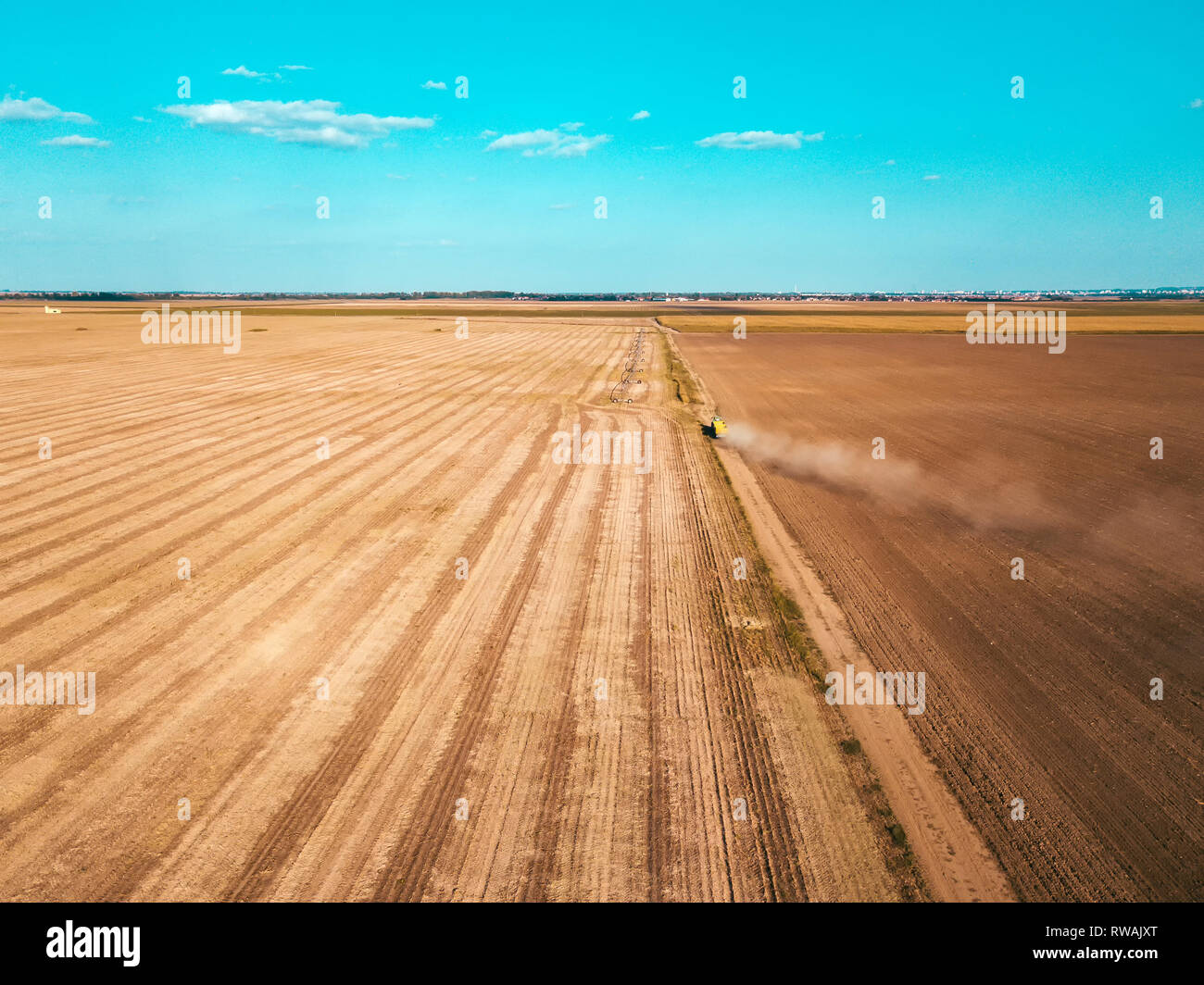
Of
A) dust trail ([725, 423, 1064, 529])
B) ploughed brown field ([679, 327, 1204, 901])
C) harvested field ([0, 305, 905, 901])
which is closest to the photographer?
harvested field ([0, 305, 905, 901])

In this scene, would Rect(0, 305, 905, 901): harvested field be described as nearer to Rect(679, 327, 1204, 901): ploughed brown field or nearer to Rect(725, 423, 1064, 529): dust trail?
Rect(679, 327, 1204, 901): ploughed brown field

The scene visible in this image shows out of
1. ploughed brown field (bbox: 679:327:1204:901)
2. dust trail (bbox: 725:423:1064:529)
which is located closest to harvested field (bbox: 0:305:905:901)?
ploughed brown field (bbox: 679:327:1204:901)

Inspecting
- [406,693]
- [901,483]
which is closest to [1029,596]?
[901,483]

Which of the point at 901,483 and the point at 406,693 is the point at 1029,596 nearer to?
the point at 901,483

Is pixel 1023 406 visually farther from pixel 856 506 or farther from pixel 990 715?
pixel 990 715

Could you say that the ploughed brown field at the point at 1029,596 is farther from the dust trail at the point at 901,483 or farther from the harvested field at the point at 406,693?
the harvested field at the point at 406,693

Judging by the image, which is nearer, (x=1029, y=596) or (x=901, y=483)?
(x=1029, y=596)

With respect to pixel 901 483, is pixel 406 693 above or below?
below
